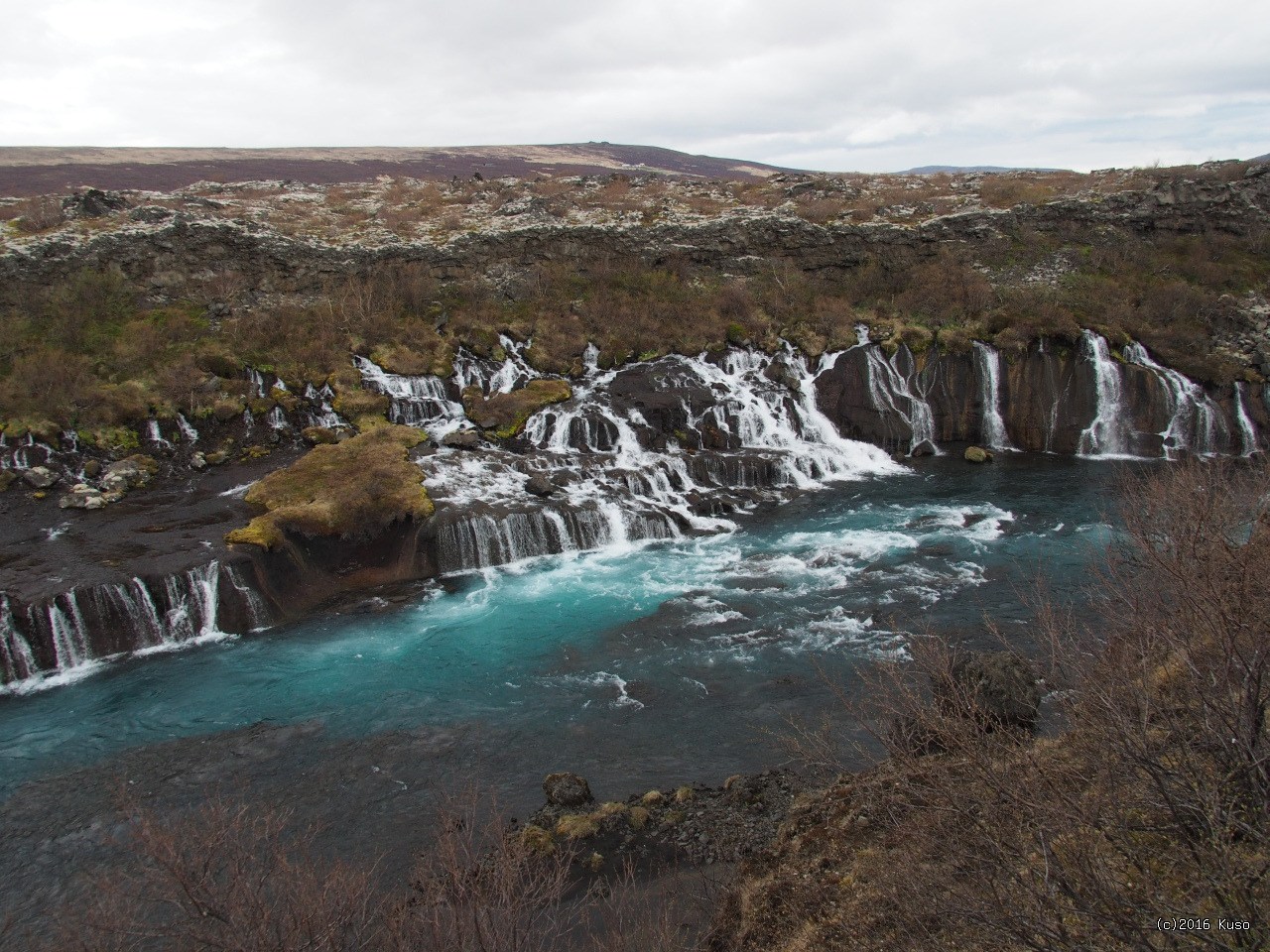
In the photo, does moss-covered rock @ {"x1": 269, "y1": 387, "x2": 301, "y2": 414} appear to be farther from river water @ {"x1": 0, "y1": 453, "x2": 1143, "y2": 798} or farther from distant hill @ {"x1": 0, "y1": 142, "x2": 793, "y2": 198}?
distant hill @ {"x1": 0, "y1": 142, "x2": 793, "y2": 198}

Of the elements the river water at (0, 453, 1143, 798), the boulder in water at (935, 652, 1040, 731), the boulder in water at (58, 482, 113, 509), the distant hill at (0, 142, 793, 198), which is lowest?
the river water at (0, 453, 1143, 798)

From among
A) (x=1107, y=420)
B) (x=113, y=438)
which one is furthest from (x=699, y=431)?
(x=113, y=438)

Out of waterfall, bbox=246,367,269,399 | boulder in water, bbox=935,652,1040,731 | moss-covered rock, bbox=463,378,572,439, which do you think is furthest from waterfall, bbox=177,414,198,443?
boulder in water, bbox=935,652,1040,731

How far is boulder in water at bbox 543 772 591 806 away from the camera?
12055mm

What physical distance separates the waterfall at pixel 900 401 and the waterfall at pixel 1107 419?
6.01 metres

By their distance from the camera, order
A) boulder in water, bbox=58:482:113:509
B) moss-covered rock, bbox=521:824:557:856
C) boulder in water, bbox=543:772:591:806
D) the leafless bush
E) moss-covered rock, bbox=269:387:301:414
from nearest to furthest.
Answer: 1. the leafless bush
2. moss-covered rock, bbox=521:824:557:856
3. boulder in water, bbox=543:772:591:806
4. boulder in water, bbox=58:482:113:509
5. moss-covered rock, bbox=269:387:301:414

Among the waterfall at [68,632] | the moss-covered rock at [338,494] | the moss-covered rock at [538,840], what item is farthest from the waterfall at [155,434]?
the moss-covered rock at [538,840]

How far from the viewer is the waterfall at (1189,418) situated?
28688 mm

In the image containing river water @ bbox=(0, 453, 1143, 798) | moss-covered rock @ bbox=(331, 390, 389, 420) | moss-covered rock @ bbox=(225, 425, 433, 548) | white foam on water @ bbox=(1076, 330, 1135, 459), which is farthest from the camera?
white foam on water @ bbox=(1076, 330, 1135, 459)

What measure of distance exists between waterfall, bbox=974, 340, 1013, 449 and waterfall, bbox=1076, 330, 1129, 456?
299cm

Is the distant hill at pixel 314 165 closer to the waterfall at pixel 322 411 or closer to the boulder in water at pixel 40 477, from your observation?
the waterfall at pixel 322 411

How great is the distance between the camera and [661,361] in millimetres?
33781

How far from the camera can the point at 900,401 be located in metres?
32.2

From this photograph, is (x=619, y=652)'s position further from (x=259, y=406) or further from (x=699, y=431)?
(x=259, y=406)
